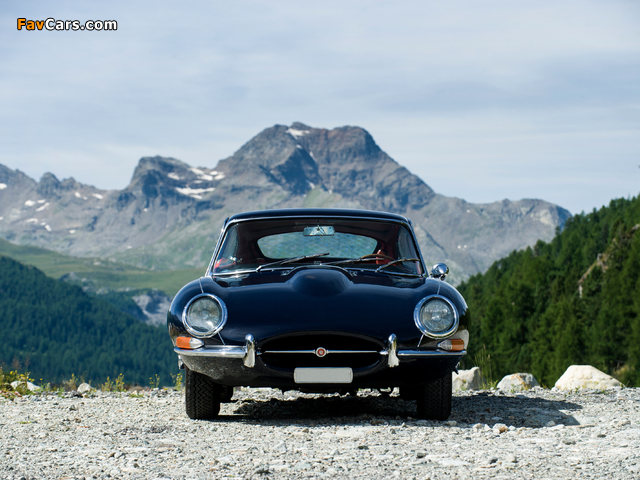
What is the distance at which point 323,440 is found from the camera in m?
4.48

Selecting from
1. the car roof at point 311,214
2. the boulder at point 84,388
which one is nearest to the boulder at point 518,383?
the car roof at point 311,214

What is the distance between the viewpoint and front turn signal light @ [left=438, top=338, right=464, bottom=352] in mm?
5004

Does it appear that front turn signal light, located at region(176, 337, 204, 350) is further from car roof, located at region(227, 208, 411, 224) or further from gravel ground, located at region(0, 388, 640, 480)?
car roof, located at region(227, 208, 411, 224)

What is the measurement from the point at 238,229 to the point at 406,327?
7.50 feet

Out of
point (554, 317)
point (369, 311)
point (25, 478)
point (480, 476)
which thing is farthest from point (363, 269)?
point (554, 317)

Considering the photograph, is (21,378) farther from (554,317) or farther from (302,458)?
(554,317)

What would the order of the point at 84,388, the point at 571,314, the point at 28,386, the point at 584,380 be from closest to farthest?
the point at 584,380
the point at 28,386
the point at 84,388
the point at 571,314

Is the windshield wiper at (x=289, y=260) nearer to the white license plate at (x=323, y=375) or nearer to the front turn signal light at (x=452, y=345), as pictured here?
the white license plate at (x=323, y=375)

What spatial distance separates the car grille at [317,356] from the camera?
488 cm

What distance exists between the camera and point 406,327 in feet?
16.2

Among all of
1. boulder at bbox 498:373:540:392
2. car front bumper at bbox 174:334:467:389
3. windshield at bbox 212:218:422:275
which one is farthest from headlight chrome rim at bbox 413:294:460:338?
boulder at bbox 498:373:540:392

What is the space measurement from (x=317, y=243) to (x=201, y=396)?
181 centimetres

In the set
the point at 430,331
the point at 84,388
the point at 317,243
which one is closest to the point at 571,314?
the point at 84,388

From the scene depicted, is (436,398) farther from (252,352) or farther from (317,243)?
(317,243)
